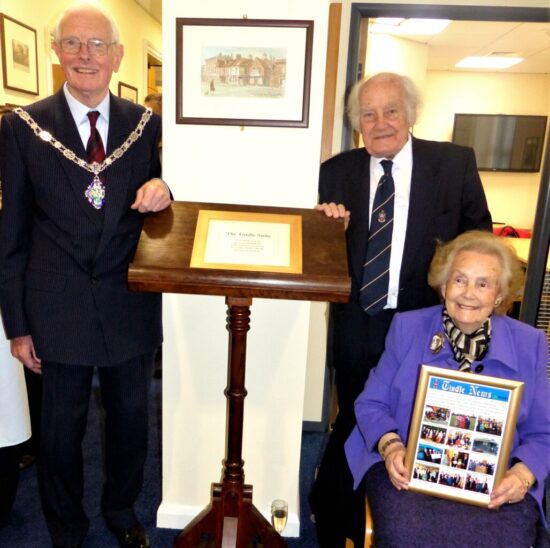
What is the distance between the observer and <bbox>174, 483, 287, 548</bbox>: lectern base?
5.17 ft

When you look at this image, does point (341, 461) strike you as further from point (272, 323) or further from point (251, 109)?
point (251, 109)

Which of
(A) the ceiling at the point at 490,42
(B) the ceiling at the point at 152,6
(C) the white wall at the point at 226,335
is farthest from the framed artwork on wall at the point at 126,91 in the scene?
(C) the white wall at the point at 226,335

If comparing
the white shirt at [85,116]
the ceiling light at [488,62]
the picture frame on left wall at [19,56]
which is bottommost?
the white shirt at [85,116]

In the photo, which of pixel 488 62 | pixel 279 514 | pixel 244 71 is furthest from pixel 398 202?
pixel 488 62

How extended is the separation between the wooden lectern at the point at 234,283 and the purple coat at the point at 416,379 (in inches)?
13.8

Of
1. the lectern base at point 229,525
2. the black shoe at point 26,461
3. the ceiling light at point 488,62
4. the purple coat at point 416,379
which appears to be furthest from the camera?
the ceiling light at point 488,62

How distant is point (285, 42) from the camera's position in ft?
5.05

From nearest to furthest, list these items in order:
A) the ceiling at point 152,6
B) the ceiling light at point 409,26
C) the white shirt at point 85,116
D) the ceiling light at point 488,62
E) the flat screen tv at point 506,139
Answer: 1. the white shirt at point 85,116
2. the ceiling light at point 409,26
3. the ceiling at point 152,6
4. the ceiling light at point 488,62
5. the flat screen tv at point 506,139

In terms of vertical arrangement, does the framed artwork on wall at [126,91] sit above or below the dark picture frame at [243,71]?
above

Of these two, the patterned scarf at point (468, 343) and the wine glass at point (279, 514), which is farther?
the wine glass at point (279, 514)

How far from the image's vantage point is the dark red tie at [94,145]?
1.47m

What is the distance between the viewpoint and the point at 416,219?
5.40ft

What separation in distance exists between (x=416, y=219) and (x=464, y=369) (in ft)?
1.69

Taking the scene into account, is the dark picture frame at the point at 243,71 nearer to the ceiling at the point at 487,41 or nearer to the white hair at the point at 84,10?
the white hair at the point at 84,10
